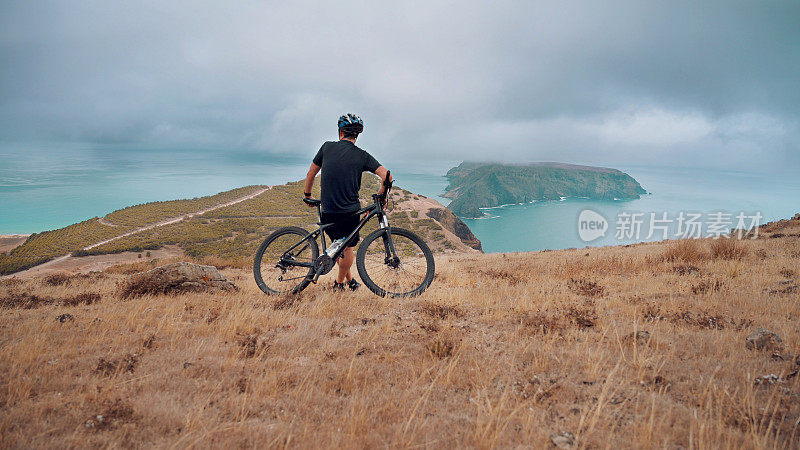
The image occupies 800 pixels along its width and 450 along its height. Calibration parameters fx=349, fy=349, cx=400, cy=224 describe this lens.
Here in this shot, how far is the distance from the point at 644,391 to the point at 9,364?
5.64 m

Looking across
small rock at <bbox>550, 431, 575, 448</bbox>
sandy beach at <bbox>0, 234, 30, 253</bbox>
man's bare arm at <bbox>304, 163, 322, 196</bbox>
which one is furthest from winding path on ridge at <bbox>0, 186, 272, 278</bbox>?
small rock at <bbox>550, 431, 575, 448</bbox>

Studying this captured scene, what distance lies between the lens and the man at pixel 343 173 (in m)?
5.84

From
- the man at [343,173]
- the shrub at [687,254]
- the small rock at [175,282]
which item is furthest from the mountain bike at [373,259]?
the shrub at [687,254]

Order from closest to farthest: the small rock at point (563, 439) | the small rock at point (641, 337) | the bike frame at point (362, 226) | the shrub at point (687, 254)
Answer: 1. the small rock at point (563, 439)
2. the small rock at point (641, 337)
3. the bike frame at point (362, 226)
4. the shrub at point (687, 254)

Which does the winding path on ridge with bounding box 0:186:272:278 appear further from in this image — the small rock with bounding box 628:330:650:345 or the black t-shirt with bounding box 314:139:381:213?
the small rock with bounding box 628:330:650:345

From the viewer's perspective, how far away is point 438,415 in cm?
255

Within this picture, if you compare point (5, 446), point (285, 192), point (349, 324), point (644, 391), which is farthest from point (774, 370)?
point (285, 192)

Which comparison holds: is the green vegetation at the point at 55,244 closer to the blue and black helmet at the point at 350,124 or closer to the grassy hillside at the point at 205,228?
the grassy hillside at the point at 205,228

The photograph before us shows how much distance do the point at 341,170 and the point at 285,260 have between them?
195cm

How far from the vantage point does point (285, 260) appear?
20.6 ft

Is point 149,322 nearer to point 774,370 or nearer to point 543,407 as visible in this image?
point 543,407

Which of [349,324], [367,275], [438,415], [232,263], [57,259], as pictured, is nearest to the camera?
[438,415]

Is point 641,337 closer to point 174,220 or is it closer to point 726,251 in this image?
point 726,251

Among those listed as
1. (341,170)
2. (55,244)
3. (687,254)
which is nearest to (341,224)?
(341,170)
